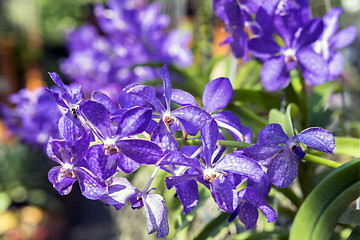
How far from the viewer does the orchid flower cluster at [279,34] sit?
0.45m

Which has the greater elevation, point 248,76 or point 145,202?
point 145,202

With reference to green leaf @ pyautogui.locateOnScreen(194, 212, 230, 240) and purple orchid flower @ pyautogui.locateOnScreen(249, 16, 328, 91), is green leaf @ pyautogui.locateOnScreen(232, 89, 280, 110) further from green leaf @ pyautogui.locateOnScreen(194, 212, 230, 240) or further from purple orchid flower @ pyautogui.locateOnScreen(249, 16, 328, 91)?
green leaf @ pyautogui.locateOnScreen(194, 212, 230, 240)

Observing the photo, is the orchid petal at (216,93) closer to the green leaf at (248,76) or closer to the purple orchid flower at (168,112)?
the purple orchid flower at (168,112)

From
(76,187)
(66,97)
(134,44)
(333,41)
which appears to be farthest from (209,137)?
(76,187)

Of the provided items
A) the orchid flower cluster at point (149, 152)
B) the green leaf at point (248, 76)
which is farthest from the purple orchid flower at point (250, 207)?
the green leaf at point (248, 76)

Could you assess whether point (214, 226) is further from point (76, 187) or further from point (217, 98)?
point (76, 187)

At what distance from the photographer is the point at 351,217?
0.36 metres

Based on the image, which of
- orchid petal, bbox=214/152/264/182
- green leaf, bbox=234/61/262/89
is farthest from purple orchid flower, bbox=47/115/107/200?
green leaf, bbox=234/61/262/89

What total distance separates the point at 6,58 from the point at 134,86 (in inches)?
207

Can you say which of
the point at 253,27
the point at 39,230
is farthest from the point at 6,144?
the point at 253,27

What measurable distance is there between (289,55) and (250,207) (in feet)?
0.70

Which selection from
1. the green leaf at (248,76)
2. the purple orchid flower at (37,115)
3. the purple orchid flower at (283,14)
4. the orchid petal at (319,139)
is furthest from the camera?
the purple orchid flower at (37,115)

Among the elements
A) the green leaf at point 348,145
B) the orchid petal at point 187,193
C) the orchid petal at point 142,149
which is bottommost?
the green leaf at point 348,145

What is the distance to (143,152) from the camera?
0.30m
